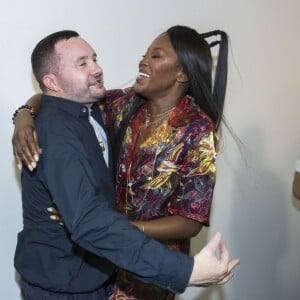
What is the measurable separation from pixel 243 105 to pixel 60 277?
1232mm

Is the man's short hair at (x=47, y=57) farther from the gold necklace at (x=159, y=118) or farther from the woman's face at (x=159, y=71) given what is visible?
the gold necklace at (x=159, y=118)

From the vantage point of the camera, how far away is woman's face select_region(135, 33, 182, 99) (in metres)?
1.40

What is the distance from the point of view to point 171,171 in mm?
1371

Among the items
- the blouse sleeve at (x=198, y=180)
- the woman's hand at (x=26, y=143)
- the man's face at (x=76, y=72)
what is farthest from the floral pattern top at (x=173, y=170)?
the woman's hand at (x=26, y=143)

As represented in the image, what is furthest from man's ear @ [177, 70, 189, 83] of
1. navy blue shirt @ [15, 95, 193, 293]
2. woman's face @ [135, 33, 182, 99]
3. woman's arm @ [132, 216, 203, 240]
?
woman's arm @ [132, 216, 203, 240]

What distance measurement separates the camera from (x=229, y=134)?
2.08 metres

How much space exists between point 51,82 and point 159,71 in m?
0.33

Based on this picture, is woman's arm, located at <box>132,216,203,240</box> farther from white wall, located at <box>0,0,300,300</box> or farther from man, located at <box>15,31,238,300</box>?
white wall, located at <box>0,0,300,300</box>

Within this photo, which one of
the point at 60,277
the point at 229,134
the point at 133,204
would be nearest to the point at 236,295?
the point at 229,134

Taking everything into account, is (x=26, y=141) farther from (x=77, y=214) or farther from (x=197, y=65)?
(x=197, y=65)

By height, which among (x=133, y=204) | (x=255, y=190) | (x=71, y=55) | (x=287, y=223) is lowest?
(x=287, y=223)

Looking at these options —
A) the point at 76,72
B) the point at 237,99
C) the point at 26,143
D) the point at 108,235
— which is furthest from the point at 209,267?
the point at 237,99

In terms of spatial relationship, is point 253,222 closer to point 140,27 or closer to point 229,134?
point 229,134

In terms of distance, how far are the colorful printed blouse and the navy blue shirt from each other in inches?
3.8
